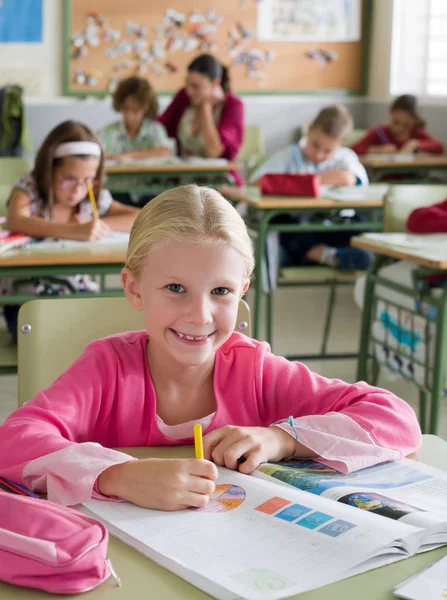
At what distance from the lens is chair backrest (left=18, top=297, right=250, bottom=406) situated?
155 cm

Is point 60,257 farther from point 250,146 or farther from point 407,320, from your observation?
point 250,146

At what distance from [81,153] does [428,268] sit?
1.22 m

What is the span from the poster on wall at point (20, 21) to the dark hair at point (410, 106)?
8.61 feet

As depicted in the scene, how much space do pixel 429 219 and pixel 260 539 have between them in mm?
2405

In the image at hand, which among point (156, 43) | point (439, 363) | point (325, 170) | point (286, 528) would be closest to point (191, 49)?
point (156, 43)

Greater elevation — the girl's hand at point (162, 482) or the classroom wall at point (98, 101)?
the classroom wall at point (98, 101)

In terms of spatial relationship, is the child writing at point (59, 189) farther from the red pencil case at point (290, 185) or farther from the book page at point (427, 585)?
the book page at point (427, 585)

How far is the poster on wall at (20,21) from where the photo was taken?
6.71m

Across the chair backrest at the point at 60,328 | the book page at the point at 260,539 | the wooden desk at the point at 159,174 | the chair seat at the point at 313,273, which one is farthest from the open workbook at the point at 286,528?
the wooden desk at the point at 159,174

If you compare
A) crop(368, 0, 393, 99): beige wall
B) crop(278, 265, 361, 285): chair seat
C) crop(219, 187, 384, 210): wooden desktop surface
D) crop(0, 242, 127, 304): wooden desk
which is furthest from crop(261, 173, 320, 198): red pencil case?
crop(368, 0, 393, 99): beige wall

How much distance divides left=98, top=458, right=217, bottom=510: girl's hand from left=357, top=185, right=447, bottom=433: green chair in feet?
6.00

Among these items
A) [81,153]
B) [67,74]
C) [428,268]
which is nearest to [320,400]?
[428,268]

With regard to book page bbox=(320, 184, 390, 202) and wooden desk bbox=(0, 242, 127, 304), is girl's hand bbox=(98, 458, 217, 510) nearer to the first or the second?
wooden desk bbox=(0, 242, 127, 304)

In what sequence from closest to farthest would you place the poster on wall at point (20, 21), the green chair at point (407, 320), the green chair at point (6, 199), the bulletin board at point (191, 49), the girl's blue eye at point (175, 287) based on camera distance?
the girl's blue eye at point (175, 287) → the green chair at point (6, 199) → the green chair at point (407, 320) → the poster on wall at point (20, 21) → the bulletin board at point (191, 49)
